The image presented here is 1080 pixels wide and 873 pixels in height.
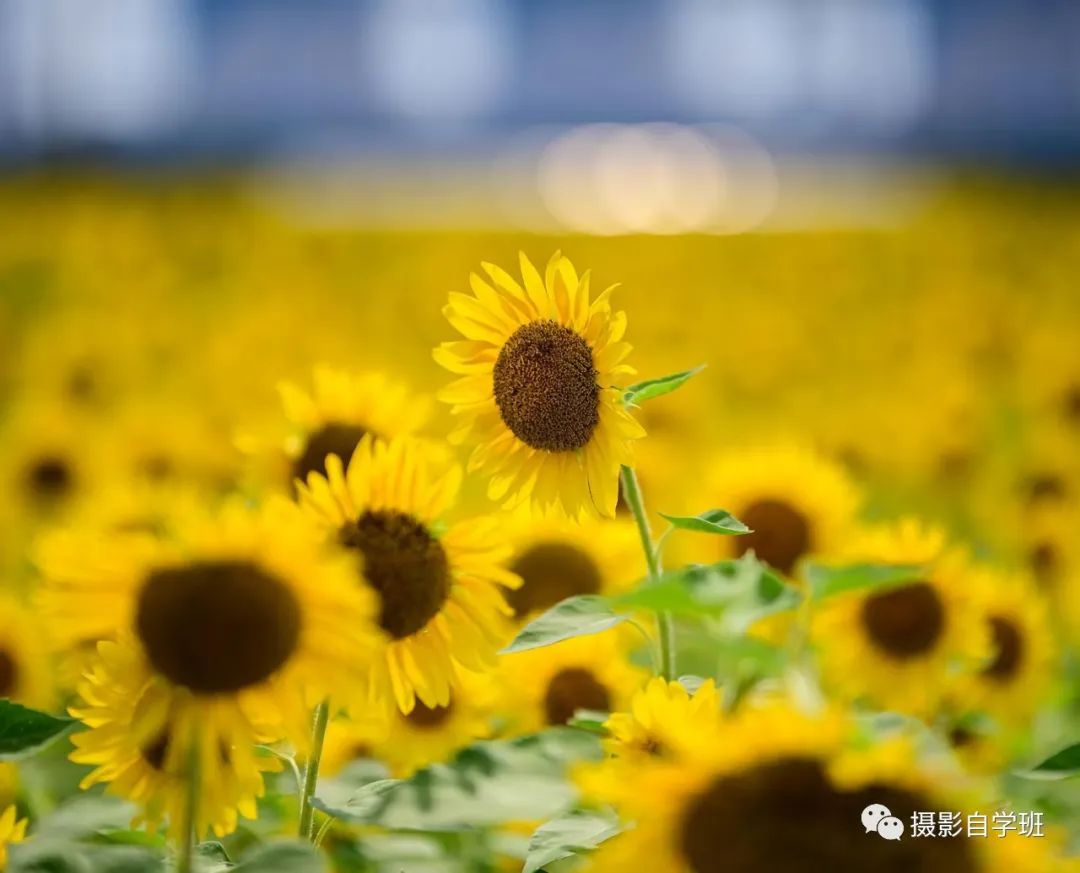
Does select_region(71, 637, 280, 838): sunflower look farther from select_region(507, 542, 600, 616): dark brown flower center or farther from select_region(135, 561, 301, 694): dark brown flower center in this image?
select_region(507, 542, 600, 616): dark brown flower center

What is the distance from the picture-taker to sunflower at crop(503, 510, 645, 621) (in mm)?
1275

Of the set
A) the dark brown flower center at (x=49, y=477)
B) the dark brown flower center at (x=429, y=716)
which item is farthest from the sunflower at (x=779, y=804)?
the dark brown flower center at (x=49, y=477)

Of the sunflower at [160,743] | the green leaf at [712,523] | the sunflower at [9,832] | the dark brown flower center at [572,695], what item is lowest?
the sunflower at [9,832]

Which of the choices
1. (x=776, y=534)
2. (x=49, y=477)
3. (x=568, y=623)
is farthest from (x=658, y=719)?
(x=49, y=477)

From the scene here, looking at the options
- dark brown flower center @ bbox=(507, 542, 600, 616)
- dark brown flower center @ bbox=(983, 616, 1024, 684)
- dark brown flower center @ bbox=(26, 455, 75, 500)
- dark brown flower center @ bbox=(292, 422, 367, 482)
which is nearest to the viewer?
dark brown flower center @ bbox=(292, 422, 367, 482)

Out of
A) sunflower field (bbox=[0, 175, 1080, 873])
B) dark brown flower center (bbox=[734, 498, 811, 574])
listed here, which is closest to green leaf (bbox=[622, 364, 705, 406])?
sunflower field (bbox=[0, 175, 1080, 873])

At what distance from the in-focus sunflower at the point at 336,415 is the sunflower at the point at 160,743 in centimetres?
29

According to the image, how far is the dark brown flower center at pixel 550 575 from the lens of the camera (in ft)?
4.15

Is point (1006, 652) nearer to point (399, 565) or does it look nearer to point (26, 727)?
point (399, 565)

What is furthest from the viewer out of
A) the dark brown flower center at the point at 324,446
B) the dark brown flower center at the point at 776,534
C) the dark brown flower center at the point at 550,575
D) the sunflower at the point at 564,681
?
the dark brown flower center at the point at 776,534

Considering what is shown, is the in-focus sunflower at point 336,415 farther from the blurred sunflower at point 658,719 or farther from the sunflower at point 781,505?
the sunflower at point 781,505

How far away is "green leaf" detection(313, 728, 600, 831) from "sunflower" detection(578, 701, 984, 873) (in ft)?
0.31

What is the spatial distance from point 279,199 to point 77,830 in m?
7.19

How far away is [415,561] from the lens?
79cm
